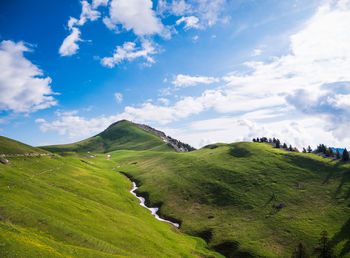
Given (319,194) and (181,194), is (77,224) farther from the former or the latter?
(319,194)

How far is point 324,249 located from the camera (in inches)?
1853

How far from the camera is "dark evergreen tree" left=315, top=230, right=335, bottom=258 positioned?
46.1 m

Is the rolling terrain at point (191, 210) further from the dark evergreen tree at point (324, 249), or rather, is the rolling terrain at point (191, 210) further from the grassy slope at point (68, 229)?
the dark evergreen tree at point (324, 249)

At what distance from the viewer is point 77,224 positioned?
40844mm

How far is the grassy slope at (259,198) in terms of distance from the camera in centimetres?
5681

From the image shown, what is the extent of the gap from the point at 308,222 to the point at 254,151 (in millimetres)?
72571

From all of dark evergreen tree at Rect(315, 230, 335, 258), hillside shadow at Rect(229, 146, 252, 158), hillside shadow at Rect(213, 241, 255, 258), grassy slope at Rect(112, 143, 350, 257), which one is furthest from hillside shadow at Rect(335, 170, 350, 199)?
hillside shadow at Rect(213, 241, 255, 258)

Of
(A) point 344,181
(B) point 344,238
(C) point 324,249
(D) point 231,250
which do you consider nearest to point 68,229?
(D) point 231,250

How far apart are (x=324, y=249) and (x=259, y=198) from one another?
Answer: 32439 mm

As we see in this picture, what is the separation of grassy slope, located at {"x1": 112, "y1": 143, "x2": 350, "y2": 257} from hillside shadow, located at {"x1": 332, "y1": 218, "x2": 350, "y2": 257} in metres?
0.21

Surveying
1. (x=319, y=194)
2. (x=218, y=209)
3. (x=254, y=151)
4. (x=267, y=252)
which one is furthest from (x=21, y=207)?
(x=254, y=151)

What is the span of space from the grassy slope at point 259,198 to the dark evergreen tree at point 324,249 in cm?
190

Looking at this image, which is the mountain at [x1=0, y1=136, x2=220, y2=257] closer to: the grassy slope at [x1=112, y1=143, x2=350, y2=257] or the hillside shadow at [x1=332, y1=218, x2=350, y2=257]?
the grassy slope at [x1=112, y1=143, x2=350, y2=257]

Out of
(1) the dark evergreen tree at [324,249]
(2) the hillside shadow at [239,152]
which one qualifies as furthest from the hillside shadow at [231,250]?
(2) the hillside shadow at [239,152]
